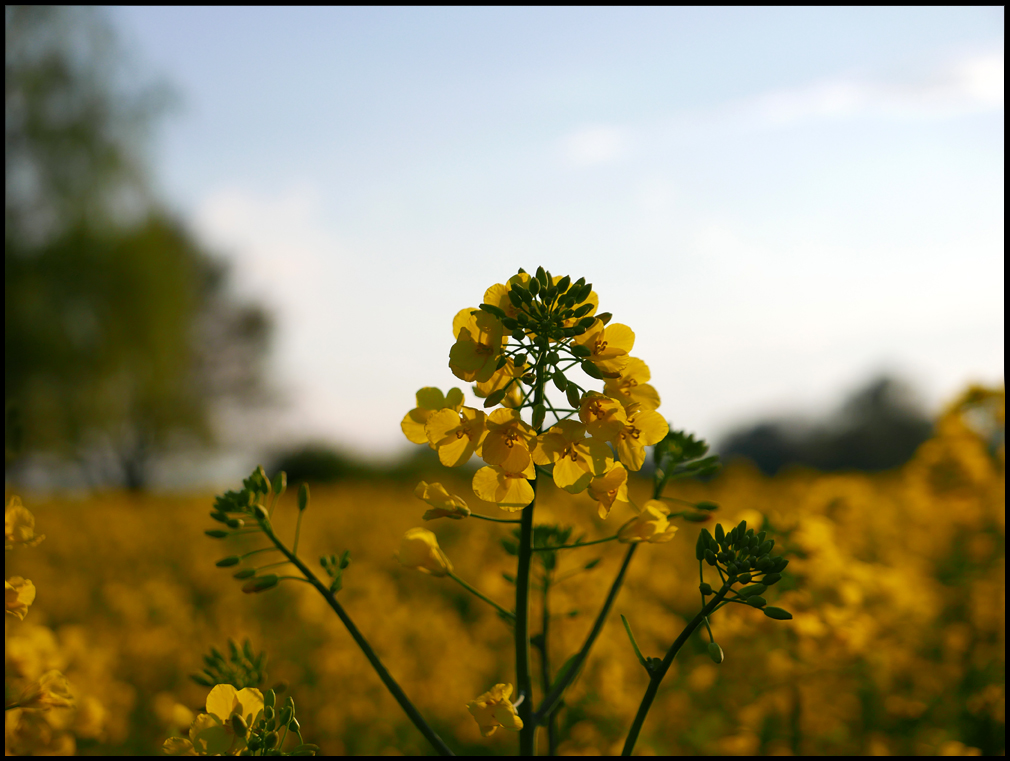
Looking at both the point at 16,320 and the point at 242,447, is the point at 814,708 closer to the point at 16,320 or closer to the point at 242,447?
the point at 16,320

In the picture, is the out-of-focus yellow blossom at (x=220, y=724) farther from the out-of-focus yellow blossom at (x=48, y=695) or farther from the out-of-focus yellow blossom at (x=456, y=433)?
the out-of-focus yellow blossom at (x=456, y=433)

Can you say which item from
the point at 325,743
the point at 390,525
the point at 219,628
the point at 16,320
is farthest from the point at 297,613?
the point at 16,320

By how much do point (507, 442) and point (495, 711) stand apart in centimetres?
35

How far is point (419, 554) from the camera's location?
121 centimetres

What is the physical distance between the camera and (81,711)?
1.75 m

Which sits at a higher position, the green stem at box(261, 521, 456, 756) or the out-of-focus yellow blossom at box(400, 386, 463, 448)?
the out-of-focus yellow blossom at box(400, 386, 463, 448)

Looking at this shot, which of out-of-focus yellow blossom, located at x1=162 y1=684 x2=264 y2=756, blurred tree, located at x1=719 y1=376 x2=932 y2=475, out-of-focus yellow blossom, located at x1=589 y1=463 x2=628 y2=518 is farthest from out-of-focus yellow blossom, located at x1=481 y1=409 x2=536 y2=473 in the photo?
blurred tree, located at x1=719 y1=376 x2=932 y2=475

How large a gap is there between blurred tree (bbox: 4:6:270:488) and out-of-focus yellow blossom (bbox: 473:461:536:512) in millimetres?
19728

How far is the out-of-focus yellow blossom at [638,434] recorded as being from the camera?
3.47 ft

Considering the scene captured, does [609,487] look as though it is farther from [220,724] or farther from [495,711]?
[220,724]

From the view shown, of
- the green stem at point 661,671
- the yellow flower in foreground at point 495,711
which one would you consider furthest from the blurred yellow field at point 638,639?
the yellow flower in foreground at point 495,711

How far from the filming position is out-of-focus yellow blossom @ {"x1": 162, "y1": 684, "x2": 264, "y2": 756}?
1017 millimetres

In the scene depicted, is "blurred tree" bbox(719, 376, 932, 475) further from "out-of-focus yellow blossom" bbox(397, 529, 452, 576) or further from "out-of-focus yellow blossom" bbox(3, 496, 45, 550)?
"out-of-focus yellow blossom" bbox(3, 496, 45, 550)

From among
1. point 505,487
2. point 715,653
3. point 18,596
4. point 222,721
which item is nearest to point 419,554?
point 505,487
